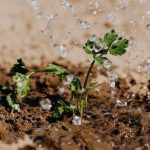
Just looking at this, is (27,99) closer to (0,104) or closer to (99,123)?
(0,104)

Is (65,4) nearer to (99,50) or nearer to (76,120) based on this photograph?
(99,50)

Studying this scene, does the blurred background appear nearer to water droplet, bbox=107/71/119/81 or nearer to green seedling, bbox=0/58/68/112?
water droplet, bbox=107/71/119/81

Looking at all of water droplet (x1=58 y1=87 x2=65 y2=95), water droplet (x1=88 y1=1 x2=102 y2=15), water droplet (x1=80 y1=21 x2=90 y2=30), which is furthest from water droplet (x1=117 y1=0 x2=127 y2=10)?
water droplet (x1=58 y1=87 x2=65 y2=95)

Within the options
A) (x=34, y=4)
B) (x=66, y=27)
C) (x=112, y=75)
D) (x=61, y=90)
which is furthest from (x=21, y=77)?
(x=34, y=4)

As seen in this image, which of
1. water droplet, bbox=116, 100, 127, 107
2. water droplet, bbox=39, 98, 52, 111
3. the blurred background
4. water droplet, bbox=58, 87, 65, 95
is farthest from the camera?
the blurred background

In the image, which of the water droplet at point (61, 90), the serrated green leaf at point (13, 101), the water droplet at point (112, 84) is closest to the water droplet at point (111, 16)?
the water droplet at point (112, 84)

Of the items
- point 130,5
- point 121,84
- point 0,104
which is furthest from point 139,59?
point 0,104

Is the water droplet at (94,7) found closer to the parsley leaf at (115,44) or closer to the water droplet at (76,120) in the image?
the parsley leaf at (115,44)
